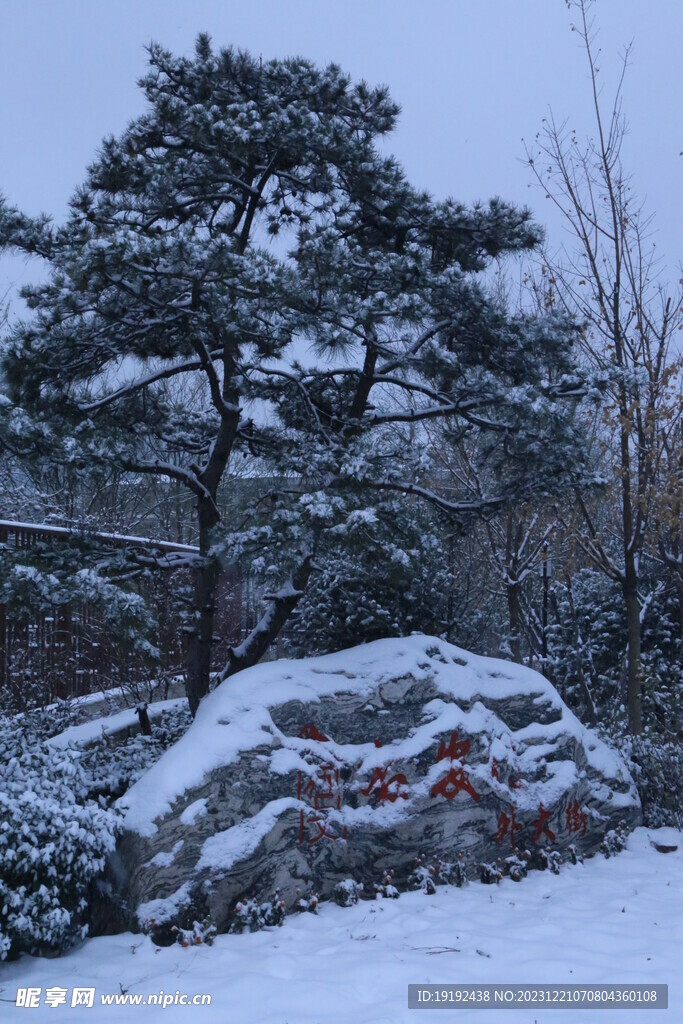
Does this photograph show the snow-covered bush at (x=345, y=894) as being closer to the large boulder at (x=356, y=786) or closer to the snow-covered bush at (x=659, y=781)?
→ the large boulder at (x=356, y=786)

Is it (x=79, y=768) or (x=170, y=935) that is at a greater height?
(x=79, y=768)

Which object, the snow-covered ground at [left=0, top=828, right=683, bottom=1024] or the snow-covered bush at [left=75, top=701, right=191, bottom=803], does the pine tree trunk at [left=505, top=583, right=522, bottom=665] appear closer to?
the snow-covered bush at [left=75, top=701, right=191, bottom=803]

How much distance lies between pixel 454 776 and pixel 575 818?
115 cm

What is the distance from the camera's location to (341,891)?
461 cm

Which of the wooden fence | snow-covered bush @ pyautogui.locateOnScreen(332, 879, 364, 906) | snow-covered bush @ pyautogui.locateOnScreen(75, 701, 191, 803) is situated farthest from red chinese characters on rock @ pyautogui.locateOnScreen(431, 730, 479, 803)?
the wooden fence

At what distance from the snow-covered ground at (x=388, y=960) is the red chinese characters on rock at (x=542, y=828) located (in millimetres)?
546

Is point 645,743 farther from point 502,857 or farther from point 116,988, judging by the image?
point 116,988

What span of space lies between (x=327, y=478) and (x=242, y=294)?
1136mm

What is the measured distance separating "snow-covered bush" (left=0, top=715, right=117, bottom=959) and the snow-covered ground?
6.7 inches

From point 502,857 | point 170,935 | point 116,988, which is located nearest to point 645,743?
point 502,857

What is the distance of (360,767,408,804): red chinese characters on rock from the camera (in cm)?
497

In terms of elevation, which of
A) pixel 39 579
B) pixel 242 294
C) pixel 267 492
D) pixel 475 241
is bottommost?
pixel 39 579

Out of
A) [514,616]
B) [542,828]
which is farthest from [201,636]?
[514,616]

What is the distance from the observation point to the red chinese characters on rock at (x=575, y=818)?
573 cm
